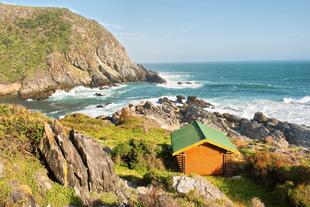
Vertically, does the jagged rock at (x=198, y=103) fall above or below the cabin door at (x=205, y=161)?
below

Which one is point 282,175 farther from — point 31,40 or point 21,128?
point 31,40

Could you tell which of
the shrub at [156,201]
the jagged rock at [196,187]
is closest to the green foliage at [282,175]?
the jagged rock at [196,187]

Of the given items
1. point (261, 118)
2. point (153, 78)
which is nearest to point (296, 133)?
point (261, 118)

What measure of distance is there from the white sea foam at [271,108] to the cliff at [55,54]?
37496 mm

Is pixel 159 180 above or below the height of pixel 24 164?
below

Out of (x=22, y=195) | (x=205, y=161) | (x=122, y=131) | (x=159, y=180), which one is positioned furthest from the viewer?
(x=122, y=131)

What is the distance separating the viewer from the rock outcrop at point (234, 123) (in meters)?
43.3

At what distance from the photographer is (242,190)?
18609 millimetres

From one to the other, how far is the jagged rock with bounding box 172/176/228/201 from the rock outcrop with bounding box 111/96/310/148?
23940mm

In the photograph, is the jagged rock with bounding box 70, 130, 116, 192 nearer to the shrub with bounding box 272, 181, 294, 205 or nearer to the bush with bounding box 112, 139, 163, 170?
the bush with bounding box 112, 139, 163, 170

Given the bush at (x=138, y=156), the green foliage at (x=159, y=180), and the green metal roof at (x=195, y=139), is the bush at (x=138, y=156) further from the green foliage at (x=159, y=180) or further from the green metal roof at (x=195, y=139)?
the green foliage at (x=159, y=180)

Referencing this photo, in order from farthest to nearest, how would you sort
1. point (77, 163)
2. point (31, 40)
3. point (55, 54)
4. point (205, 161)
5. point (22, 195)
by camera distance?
1. point (31, 40)
2. point (55, 54)
3. point (205, 161)
4. point (77, 163)
5. point (22, 195)

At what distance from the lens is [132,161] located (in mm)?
21078

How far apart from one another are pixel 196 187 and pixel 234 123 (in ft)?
119
